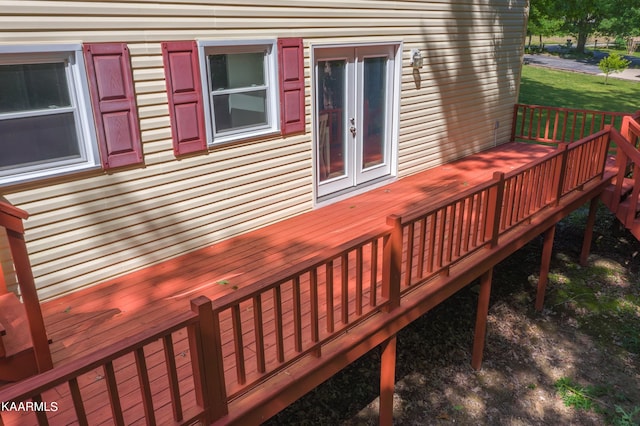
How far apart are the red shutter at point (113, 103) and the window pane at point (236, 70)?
0.87 m

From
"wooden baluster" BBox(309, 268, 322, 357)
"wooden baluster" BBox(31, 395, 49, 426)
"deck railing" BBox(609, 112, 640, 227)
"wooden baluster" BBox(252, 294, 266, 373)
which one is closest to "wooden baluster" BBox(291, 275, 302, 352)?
"wooden baluster" BBox(309, 268, 322, 357)

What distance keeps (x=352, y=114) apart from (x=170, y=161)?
262cm

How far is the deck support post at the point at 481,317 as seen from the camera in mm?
5219

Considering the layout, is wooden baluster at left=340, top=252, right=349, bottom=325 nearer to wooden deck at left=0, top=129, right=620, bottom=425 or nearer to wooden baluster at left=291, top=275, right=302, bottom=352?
wooden deck at left=0, top=129, right=620, bottom=425

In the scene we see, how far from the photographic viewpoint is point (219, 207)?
514 centimetres

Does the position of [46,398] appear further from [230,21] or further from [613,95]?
[613,95]

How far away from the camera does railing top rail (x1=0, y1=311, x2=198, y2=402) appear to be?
6.46ft

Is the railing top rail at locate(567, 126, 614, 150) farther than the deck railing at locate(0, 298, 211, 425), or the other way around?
the railing top rail at locate(567, 126, 614, 150)

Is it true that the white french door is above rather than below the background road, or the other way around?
above

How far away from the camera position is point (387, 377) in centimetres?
423

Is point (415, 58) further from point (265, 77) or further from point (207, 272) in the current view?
point (207, 272)

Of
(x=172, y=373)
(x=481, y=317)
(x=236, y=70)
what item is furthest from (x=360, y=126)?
(x=172, y=373)

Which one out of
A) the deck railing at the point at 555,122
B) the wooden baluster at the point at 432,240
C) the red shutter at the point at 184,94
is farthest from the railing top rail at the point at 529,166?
the red shutter at the point at 184,94

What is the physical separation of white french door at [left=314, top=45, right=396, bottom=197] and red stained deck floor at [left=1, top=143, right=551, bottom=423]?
351mm
